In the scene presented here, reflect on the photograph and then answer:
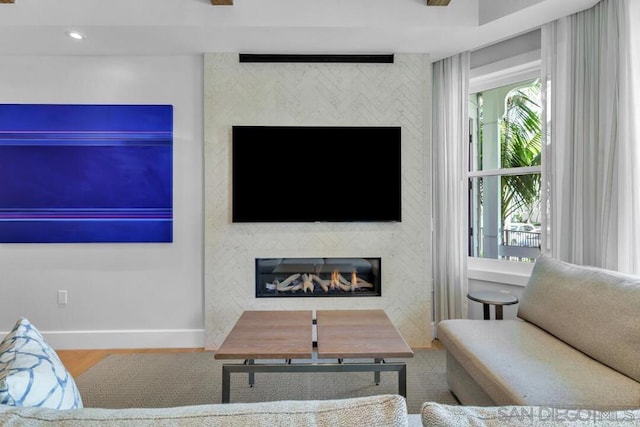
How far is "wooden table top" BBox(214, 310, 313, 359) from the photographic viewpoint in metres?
1.74

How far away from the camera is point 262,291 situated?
118 inches

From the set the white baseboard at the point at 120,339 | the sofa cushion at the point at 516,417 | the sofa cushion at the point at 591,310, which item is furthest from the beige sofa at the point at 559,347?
the white baseboard at the point at 120,339

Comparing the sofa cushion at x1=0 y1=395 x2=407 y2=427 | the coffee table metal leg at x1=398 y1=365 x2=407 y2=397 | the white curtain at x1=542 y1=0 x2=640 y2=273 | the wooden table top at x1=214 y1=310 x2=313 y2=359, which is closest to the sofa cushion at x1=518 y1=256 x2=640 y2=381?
the white curtain at x1=542 y1=0 x2=640 y2=273

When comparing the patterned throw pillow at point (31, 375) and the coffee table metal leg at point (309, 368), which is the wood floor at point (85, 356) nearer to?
the coffee table metal leg at point (309, 368)

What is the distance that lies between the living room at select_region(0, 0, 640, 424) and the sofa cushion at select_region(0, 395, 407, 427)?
2326 millimetres

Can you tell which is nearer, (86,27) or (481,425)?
(481,425)

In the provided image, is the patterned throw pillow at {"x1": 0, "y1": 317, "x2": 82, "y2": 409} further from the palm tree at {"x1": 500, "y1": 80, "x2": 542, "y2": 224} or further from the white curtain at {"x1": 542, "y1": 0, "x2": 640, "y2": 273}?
the palm tree at {"x1": 500, "y1": 80, "x2": 542, "y2": 224}

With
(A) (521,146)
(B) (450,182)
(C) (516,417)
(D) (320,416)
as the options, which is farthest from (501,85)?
(D) (320,416)

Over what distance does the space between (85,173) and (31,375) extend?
260 cm

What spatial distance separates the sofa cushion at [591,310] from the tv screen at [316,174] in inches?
46.8

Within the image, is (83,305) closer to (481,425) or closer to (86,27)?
(86,27)

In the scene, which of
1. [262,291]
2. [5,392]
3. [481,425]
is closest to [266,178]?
[262,291]

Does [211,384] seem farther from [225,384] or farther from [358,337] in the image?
[358,337]

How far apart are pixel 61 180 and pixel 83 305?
1085 millimetres
